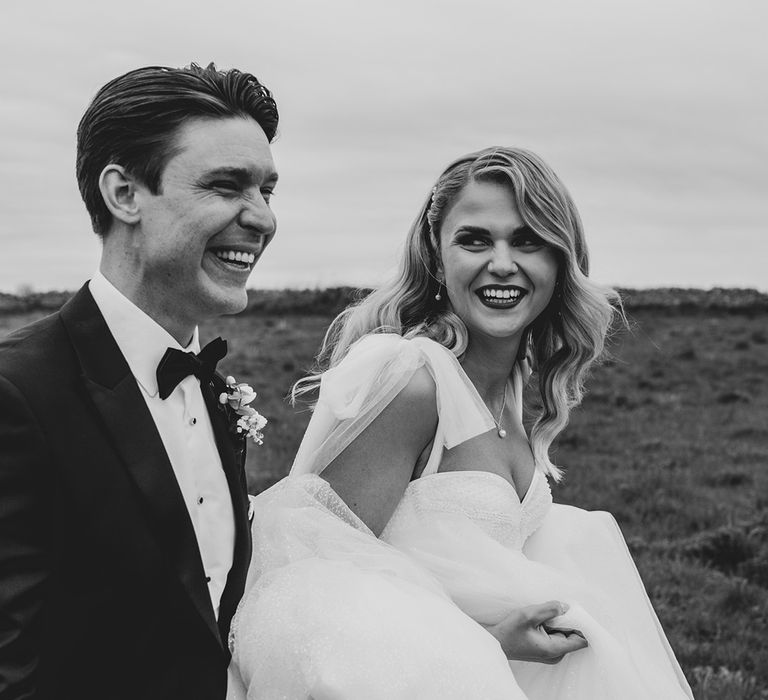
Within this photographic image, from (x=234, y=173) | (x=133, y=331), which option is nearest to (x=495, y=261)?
(x=234, y=173)

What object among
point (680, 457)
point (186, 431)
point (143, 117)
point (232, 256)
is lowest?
point (680, 457)

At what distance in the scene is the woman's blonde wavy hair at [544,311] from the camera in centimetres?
404

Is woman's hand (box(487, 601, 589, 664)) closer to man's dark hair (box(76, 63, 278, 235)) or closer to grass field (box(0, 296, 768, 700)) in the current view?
man's dark hair (box(76, 63, 278, 235))

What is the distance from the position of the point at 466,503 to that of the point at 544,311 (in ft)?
3.78

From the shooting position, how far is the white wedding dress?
2.99 meters

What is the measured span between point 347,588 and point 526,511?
1.15 m

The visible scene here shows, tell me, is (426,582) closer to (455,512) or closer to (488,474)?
(455,512)

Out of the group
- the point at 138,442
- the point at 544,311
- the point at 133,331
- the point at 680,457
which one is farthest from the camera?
the point at 680,457

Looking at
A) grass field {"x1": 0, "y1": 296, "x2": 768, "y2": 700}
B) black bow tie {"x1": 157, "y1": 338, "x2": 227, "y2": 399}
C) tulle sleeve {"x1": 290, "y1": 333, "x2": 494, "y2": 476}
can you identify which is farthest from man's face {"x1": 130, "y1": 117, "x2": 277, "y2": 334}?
grass field {"x1": 0, "y1": 296, "x2": 768, "y2": 700}

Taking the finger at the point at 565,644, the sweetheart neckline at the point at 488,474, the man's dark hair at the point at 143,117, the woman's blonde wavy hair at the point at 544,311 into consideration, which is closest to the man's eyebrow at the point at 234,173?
the man's dark hair at the point at 143,117

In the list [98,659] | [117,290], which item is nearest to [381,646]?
[98,659]

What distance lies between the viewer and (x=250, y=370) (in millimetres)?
14172

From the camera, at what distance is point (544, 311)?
4574 mm

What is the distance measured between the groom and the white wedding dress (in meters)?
0.24
